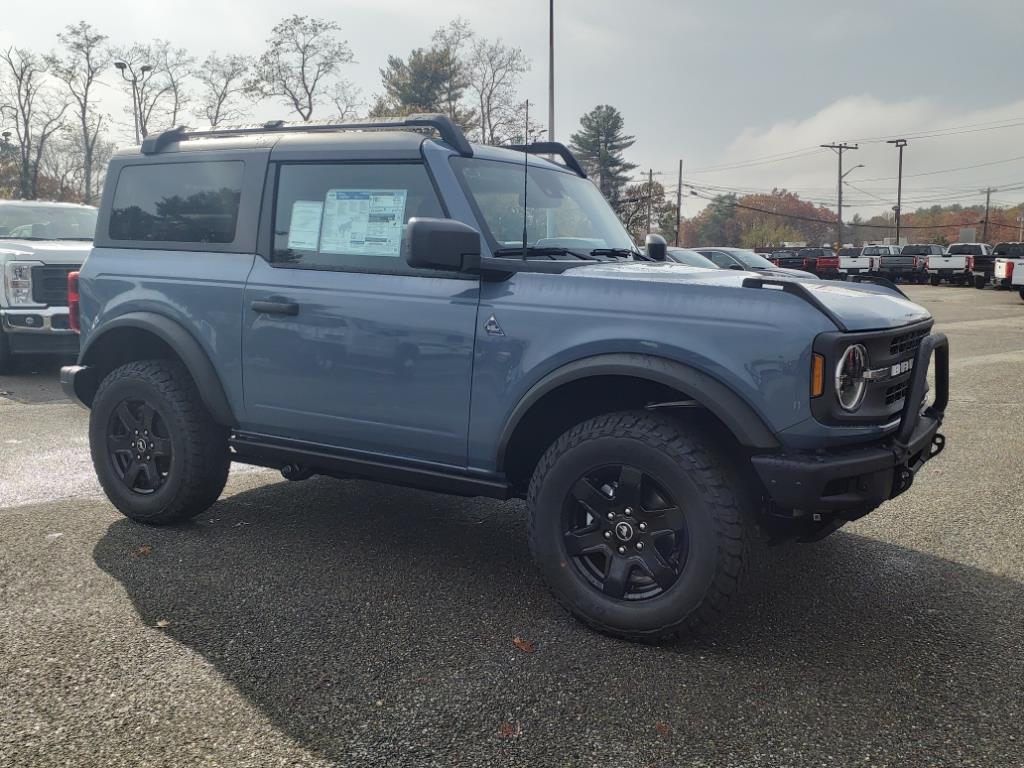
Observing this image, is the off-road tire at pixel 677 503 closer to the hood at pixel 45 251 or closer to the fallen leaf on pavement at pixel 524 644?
the fallen leaf on pavement at pixel 524 644

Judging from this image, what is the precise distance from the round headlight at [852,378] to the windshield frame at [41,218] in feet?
33.2

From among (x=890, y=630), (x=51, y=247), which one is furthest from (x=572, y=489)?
(x=51, y=247)

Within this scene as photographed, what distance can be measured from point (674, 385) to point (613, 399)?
49 cm

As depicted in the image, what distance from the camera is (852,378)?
3.06 meters

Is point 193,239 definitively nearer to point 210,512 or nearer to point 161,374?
point 161,374

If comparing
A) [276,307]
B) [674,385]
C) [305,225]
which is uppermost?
[305,225]

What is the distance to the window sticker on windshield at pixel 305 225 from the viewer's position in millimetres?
4133

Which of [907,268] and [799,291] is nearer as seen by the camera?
[799,291]

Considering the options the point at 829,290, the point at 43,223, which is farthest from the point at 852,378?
the point at 43,223

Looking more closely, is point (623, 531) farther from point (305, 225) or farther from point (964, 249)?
point (964, 249)

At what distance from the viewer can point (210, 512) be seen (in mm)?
4961

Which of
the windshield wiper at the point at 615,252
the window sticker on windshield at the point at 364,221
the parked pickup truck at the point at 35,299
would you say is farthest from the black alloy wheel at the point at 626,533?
the parked pickup truck at the point at 35,299

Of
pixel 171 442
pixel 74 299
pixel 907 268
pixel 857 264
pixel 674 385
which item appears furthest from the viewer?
pixel 857 264

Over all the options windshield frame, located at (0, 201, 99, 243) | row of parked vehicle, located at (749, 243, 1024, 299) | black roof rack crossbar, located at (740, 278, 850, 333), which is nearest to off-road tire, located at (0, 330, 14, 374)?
windshield frame, located at (0, 201, 99, 243)
